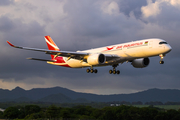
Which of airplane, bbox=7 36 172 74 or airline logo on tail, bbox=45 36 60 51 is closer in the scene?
airplane, bbox=7 36 172 74

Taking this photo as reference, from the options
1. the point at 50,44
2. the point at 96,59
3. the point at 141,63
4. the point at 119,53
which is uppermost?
the point at 50,44

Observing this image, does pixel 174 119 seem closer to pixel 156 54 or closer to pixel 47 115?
pixel 47 115

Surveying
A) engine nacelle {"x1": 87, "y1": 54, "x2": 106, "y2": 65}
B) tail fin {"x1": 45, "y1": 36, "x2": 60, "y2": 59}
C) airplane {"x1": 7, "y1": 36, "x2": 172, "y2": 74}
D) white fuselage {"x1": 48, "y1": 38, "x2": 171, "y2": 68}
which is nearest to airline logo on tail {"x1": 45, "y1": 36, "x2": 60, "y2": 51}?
tail fin {"x1": 45, "y1": 36, "x2": 60, "y2": 59}

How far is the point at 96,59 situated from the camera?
51.0 m

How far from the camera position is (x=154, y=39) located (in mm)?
48000

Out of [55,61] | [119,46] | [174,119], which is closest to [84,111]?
[174,119]

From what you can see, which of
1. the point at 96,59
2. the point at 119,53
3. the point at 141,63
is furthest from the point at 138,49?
the point at 141,63

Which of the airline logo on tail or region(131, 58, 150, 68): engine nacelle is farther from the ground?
the airline logo on tail

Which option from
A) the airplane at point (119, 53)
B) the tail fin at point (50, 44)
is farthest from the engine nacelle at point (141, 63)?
the tail fin at point (50, 44)

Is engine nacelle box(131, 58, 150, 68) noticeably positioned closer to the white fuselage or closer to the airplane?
the airplane

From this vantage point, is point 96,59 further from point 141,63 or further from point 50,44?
point 50,44

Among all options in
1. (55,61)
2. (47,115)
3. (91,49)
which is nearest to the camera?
(91,49)

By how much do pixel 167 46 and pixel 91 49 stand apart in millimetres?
18140

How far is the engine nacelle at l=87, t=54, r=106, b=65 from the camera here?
167ft
